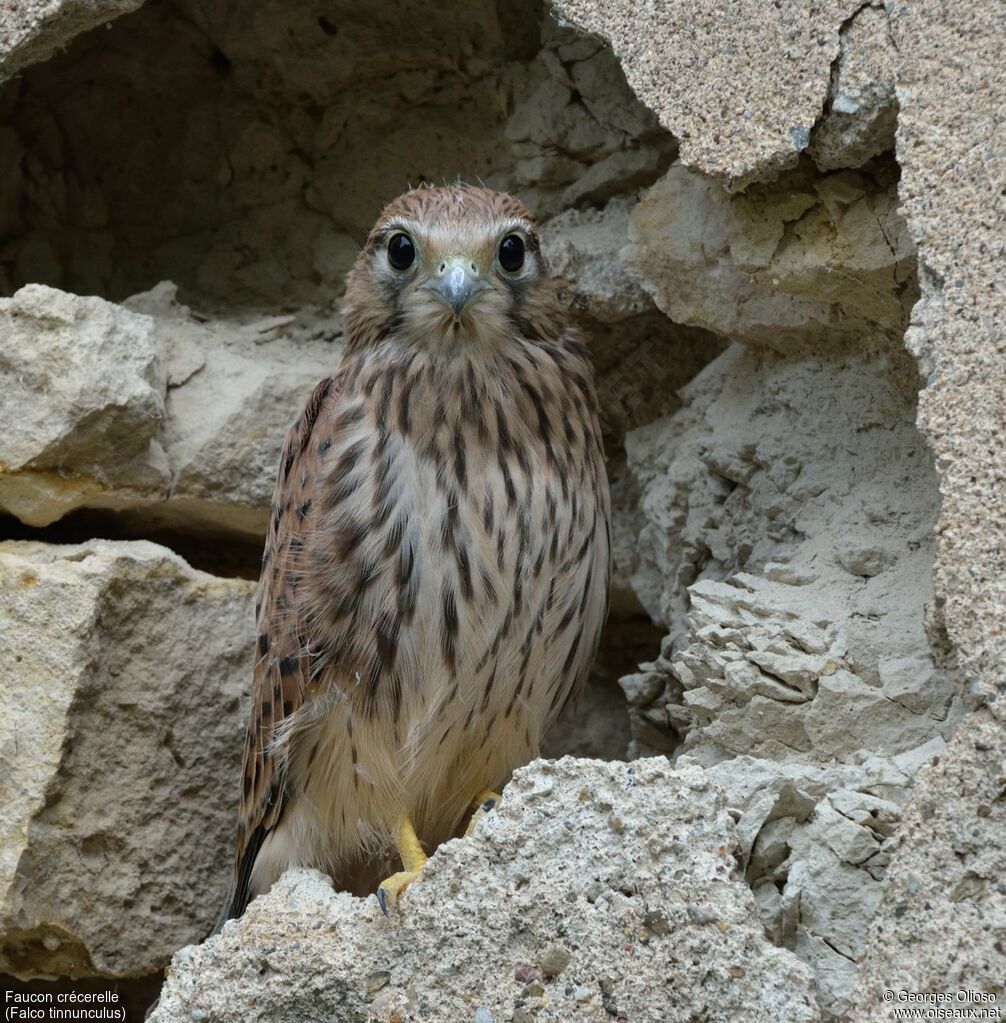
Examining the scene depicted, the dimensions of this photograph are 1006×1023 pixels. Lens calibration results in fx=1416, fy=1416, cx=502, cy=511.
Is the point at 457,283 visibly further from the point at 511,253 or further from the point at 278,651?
the point at 278,651

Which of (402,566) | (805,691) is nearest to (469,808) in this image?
(402,566)

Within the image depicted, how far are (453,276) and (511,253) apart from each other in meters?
0.24

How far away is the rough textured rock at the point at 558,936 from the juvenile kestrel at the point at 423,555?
56 centimetres

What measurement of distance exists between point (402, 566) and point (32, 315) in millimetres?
1181

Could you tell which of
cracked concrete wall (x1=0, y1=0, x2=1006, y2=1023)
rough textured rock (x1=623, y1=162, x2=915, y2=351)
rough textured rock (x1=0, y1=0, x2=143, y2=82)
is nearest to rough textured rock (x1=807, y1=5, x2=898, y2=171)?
cracked concrete wall (x1=0, y1=0, x2=1006, y2=1023)

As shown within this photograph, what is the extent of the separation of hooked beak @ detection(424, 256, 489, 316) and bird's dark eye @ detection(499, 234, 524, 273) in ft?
0.40

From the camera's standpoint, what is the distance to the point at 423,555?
298cm

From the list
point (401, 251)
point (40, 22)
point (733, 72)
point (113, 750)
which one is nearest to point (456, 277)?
point (401, 251)

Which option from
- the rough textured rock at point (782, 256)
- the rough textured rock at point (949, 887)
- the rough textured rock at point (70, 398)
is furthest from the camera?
the rough textured rock at point (70, 398)

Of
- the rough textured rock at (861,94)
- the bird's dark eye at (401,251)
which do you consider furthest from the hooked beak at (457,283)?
the rough textured rock at (861,94)

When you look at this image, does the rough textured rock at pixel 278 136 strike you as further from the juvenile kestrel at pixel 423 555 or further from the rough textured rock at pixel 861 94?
the rough textured rock at pixel 861 94

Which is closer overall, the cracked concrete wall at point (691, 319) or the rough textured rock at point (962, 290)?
the rough textured rock at point (962, 290)

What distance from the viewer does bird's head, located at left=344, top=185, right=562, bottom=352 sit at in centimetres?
305

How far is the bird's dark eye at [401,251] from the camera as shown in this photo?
10.3 ft
